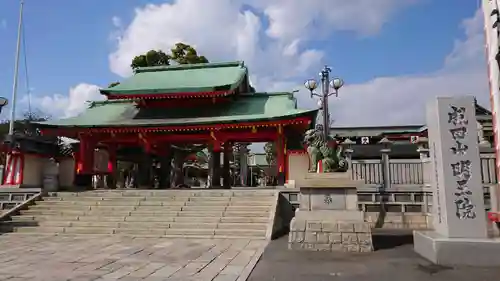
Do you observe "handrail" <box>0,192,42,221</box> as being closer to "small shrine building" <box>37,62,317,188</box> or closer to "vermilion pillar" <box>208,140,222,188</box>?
"small shrine building" <box>37,62,317,188</box>

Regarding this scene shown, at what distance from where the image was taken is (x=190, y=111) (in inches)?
813

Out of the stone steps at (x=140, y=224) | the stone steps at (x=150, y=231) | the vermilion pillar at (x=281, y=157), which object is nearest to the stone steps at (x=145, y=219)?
the stone steps at (x=140, y=224)

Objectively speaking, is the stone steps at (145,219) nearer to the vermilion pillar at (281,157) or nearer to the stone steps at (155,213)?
the stone steps at (155,213)

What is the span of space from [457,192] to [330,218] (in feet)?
10.4

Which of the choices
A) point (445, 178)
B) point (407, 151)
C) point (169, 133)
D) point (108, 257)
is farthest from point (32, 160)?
point (407, 151)

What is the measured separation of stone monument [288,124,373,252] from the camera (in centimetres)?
918

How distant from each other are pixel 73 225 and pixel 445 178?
1209 centimetres

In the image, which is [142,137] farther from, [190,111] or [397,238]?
[397,238]

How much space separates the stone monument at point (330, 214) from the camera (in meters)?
9.18

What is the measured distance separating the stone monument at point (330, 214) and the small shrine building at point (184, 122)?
290 inches

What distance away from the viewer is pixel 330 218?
31.6ft

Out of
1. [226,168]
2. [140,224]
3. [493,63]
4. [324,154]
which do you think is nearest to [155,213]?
[140,224]

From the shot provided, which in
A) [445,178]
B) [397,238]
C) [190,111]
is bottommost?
[397,238]

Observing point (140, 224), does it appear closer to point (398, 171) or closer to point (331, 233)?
point (331, 233)
